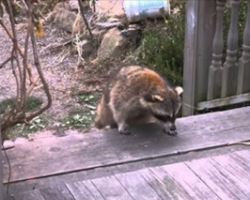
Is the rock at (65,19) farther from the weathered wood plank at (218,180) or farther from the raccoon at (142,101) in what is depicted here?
the weathered wood plank at (218,180)

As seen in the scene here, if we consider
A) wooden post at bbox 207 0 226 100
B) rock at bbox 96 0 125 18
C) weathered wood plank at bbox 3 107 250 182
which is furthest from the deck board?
rock at bbox 96 0 125 18

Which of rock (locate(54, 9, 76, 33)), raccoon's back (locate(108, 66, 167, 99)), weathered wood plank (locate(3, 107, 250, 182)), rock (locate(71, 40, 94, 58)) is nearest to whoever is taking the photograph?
weathered wood plank (locate(3, 107, 250, 182))

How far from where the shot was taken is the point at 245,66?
4.29 m

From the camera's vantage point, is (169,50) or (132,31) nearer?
(169,50)

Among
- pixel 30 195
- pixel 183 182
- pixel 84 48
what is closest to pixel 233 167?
pixel 183 182

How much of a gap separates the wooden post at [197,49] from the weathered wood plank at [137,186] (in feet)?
4.16

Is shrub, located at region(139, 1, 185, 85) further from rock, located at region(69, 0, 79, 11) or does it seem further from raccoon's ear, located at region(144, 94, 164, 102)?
rock, located at region(69, 0, 79, 11)

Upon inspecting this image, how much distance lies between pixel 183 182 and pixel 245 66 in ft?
4.48

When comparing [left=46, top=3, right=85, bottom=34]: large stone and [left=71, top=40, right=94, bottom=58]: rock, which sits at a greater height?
[left=46, top=3, right=85, bottom=34]: large stone

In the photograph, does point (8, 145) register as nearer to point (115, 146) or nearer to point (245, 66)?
point (115, 146)

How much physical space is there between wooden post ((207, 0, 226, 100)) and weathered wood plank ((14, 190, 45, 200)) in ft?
5.37

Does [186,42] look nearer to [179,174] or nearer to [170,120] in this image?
[170,120]

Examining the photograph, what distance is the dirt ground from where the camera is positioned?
217 inches

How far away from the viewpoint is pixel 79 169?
3.27 metres
